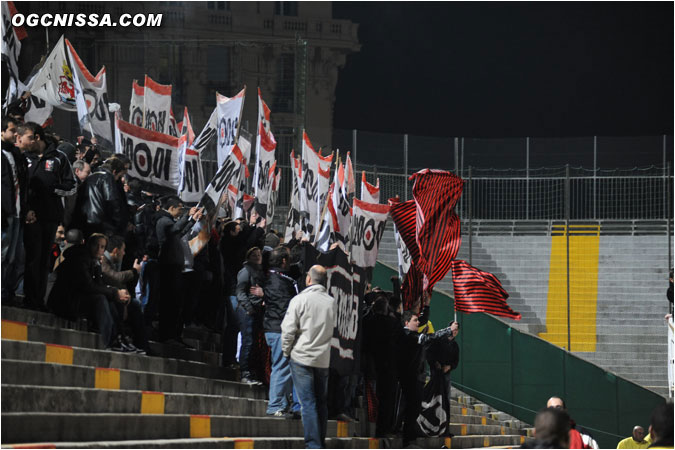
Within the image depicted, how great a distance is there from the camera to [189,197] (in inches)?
535

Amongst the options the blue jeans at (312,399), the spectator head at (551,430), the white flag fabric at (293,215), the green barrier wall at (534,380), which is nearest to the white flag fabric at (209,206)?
the blue jeans at (312,399)

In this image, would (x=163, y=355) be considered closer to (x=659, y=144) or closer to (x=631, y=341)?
(x=631, y=341)

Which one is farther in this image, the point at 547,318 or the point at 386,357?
the point at 547,318

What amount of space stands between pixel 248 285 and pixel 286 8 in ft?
116

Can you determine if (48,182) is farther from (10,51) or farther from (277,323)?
(10,51)

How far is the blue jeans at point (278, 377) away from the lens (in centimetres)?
1122

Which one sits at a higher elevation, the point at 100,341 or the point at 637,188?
the point at 637,188

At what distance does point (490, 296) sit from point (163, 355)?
16.7 ft

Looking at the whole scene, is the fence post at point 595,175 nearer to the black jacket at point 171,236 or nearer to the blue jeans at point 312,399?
the black jacket at point 171,236

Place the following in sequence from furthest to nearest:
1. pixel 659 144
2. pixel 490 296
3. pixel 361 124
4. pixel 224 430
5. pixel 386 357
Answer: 1. pixel 361 124
2. pixel 659 144
3. pixel 490 296
4. pixel 386 357
5. pixel 224 430

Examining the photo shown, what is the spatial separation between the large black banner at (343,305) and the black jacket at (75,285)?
1965mm

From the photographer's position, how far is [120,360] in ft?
33.7

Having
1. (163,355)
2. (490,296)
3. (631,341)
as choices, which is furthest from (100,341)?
(631,341)

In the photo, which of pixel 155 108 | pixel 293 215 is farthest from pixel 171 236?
pixel 293 215
